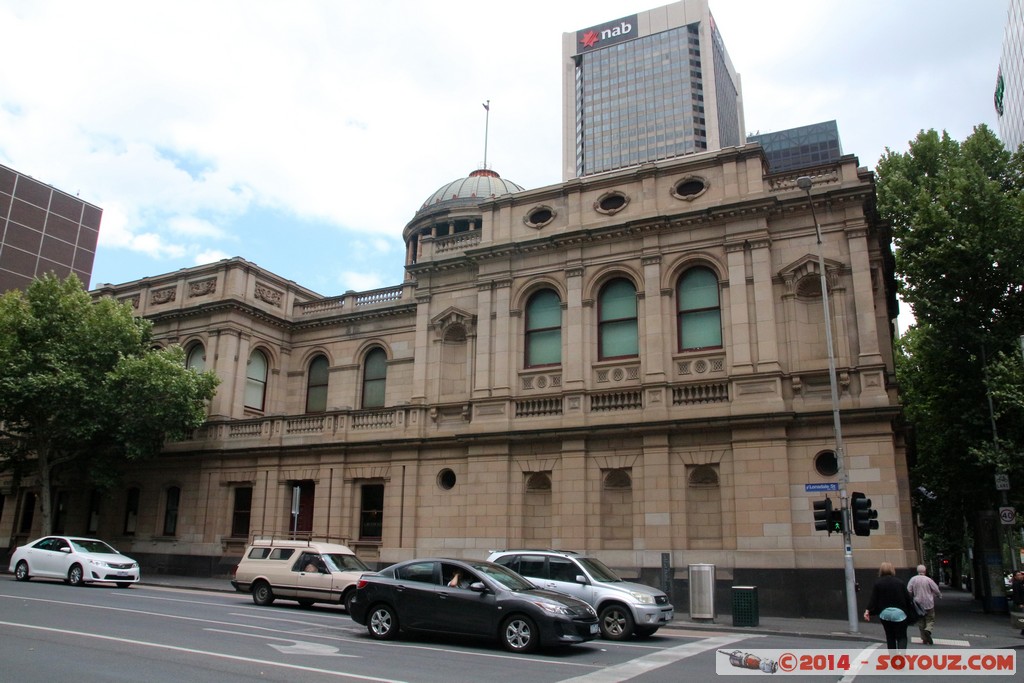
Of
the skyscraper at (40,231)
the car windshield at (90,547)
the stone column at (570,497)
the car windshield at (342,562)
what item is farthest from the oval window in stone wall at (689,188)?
the skyscraper at (40,231)

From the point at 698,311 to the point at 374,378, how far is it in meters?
15.0

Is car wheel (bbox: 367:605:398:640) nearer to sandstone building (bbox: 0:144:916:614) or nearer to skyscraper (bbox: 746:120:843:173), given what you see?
sandstone building (bbox: 0:144:916:614)

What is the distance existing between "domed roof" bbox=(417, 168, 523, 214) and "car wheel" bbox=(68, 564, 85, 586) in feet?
113

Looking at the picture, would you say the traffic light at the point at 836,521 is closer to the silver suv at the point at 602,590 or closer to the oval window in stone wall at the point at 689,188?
the silver suv at the point at 602,590

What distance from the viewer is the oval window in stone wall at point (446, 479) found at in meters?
27.8

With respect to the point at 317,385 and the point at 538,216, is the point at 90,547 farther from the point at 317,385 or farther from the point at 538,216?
the point at 538,216

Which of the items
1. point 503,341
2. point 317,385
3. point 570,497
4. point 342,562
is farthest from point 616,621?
point 317,385

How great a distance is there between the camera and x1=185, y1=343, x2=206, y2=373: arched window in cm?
3538

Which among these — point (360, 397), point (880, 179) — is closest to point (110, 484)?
point (360, 397)

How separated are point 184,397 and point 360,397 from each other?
7061 millimetres

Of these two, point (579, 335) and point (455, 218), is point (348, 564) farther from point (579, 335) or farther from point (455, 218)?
point (455, 218)

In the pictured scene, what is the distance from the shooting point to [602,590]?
16.1 meters

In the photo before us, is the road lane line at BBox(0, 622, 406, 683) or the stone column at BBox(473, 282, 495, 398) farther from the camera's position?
the stone column at BBox(473, 282, 495, 398)

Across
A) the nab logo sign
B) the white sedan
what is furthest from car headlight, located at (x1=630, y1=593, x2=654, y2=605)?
the nab logo sign
